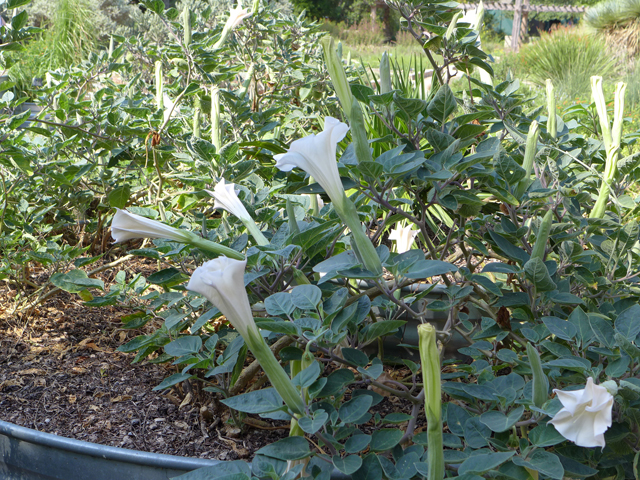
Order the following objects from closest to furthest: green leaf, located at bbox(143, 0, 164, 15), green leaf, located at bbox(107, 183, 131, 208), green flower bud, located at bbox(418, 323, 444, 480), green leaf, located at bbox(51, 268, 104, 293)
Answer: green flower bud, located at bbox(418, 323, 444, 480) < green leaf, located at bbox(51, 268, 104, 293) < green leaf, located at bbox(143, 0, 164, 15) < green leaf, located at bbox(107, 183, 131, 208)

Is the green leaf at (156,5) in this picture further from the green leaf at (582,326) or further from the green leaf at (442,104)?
the green leaf at (582,326)

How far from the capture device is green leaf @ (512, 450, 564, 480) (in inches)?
23.7

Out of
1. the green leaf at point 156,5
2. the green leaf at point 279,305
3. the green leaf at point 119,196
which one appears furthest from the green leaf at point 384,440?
the green leaf at point 156,5

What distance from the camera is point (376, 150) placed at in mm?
2193

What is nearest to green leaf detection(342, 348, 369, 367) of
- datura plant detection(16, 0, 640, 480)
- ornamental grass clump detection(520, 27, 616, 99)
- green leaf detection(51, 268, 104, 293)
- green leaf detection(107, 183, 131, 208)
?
datura plant detection(16, 0, 640, 480)

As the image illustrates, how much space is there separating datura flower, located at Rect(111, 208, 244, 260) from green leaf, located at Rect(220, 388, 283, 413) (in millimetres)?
187

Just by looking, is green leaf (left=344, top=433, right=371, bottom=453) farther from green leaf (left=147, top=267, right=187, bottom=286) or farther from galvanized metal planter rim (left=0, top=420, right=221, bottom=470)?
green leaf (left=147, top=267, right=187, bottom=286)

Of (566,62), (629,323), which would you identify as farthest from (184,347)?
(566,62)

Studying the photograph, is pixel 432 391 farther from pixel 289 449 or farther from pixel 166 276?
pixel 166 276

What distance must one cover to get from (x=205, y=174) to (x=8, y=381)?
0.70m

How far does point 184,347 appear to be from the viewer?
2.99 feet

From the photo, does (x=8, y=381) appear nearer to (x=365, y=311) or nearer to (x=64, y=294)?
(x=64, y=294)

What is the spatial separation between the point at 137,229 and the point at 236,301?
203 mm

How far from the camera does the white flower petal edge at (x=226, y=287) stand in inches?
22.2
